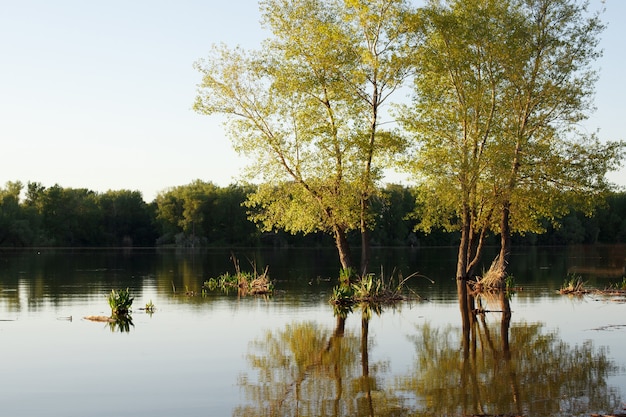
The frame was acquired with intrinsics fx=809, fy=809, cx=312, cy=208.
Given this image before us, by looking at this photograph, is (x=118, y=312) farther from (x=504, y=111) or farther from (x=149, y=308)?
(x=504, y=111)

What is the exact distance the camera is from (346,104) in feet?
130

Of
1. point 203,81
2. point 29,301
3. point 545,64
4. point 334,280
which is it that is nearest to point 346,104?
point 203,81

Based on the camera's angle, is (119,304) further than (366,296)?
No

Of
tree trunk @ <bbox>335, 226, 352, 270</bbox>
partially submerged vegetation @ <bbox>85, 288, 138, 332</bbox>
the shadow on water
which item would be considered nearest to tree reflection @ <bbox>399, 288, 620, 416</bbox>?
the shadow on water

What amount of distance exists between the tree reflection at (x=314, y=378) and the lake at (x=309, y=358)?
4 centimetres

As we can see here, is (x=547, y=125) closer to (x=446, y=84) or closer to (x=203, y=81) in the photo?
(x=446, y=84)

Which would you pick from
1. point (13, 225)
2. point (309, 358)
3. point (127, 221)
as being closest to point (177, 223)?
point (127, 221)

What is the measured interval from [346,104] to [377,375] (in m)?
23.8

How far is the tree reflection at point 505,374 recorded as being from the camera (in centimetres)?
1425

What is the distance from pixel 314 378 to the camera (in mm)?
16984

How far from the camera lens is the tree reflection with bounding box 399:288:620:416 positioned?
1425cm

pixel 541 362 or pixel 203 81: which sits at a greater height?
pixel 203 81

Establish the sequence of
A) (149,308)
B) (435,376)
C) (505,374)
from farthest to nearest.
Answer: (149,308), (505,374), (435,376)

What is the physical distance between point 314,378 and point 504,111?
90.9ft
